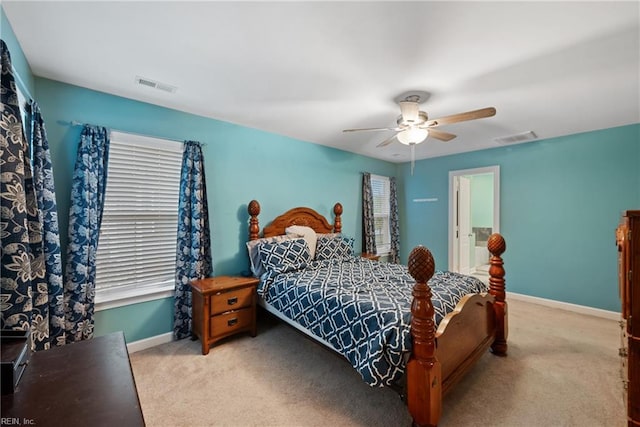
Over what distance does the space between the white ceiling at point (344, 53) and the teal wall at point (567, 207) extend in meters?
0.76

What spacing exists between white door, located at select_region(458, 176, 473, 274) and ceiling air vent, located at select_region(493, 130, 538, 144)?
1045 mm

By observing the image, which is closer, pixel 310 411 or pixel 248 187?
pixel 310 411

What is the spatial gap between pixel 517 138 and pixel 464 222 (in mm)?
1770

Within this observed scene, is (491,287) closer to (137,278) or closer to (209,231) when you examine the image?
(209,231)

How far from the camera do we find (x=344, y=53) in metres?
1.83

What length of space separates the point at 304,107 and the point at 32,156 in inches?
84.1

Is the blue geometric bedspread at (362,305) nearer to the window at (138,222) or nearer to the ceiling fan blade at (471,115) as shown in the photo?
the window at (138,222)

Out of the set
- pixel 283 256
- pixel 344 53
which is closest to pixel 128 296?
pixel 283 256

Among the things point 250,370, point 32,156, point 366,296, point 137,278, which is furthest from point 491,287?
point 32,156

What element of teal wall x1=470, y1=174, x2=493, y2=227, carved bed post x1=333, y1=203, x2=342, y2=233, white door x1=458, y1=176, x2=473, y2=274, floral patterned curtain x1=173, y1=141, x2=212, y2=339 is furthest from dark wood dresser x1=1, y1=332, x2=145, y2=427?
teal wall x1=470, y1=174, x2=493, y2=227

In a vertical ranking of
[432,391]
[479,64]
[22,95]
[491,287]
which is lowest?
[432,391]

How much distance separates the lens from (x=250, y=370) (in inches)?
91.0

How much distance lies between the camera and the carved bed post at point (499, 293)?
2479 mm

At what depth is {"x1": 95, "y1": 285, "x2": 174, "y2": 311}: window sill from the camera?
7.93 feet
